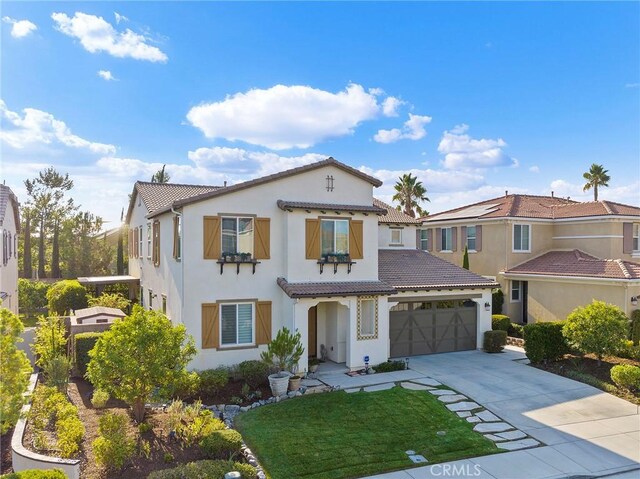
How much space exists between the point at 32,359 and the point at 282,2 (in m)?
17.0

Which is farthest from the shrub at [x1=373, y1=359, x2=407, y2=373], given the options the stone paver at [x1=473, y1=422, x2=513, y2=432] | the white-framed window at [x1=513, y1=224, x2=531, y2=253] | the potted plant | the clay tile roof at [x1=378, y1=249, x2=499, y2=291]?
the white-framed window at [x1=513, y1=224, x2=531, y2=253]

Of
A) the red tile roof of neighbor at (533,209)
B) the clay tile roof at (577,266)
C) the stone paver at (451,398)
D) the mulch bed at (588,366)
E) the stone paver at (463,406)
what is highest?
the red tile roof of neighbor at (533,209)

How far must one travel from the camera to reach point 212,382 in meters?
14.2

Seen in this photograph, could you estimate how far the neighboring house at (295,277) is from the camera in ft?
51.7

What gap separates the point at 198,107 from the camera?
17578mm

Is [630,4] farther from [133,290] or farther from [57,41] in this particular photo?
[133,290]

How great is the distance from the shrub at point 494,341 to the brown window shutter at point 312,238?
8.83m

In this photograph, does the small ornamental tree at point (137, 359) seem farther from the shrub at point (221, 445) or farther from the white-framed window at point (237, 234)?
the white-framed window at point (237, 234)

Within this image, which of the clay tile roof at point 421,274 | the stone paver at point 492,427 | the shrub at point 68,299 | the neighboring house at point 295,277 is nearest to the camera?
the stone paver at point 492,427

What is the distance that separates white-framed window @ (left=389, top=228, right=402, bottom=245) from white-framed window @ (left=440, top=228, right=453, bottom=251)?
7975mm

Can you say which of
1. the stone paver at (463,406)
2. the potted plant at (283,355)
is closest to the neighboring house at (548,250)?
the stone paver at (463,406)

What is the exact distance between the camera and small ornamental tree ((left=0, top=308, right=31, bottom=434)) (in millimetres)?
8320

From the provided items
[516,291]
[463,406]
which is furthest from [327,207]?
[516,291]

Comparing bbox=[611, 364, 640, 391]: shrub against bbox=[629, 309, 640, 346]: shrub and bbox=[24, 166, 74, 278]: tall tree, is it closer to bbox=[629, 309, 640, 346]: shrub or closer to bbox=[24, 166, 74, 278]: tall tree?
bbox=[629, 309, 640, 346]: shrub
